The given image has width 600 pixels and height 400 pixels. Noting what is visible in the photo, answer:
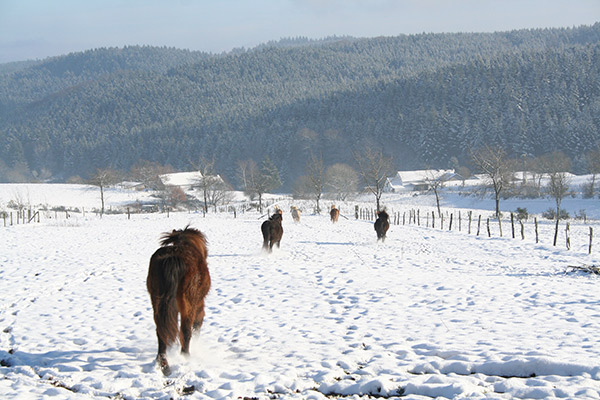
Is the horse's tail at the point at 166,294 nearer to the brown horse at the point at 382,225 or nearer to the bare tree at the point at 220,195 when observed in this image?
the brown horse at the point at 382,225

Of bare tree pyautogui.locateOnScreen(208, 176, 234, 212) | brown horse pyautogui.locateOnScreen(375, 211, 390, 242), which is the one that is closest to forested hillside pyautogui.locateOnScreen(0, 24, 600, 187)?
bare tree pyautogui.locateOnScreen(208, 176, 234, 212)

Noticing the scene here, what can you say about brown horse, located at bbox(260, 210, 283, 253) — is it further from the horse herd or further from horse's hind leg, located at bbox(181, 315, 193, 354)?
horse's hind leg, located at bbox(181, 315, 193, 354)

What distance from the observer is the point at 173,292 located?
211 inches

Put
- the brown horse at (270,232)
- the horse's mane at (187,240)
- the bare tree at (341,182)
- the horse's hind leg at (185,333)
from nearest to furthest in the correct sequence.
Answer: the horse's hind leg at (185,333)
the horse's mane at (187,240)
the brown horse at (270,232)
the bare tree at (341,182)

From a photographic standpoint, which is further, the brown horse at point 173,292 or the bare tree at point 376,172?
the bare tree at point 376,172

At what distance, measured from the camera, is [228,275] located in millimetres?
11977

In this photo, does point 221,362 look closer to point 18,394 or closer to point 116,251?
point 18,394

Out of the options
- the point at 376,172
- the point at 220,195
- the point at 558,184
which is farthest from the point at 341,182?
the point at 558,184

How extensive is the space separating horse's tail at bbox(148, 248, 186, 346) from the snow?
48 cm

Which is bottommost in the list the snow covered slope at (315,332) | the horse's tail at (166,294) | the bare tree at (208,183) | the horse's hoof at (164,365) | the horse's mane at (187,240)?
the snow covered slope at (315,332)

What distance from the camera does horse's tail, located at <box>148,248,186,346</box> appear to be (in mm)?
5320

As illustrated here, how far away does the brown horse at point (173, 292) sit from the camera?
17.5 feet

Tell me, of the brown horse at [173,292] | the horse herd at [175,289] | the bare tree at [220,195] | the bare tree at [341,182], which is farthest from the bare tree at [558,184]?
the bare tree at [220,195]

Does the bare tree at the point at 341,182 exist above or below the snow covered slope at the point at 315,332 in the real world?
above
